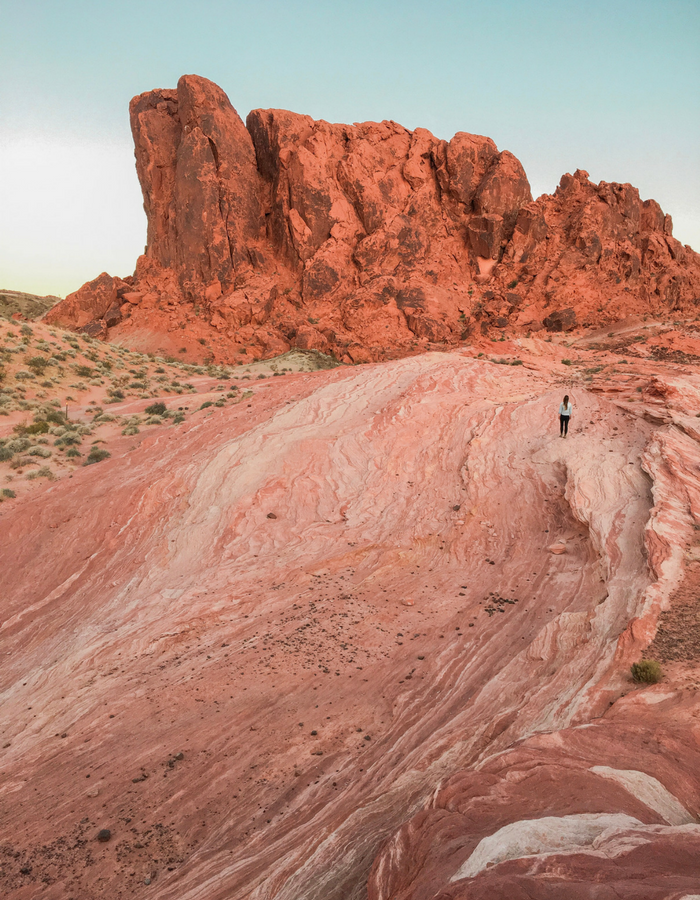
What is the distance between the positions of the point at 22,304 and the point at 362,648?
64550mm

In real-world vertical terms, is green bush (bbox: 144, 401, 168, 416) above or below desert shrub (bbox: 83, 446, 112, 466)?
above

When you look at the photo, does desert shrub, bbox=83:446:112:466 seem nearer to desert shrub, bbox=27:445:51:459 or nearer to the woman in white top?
desert shrub, bbox=27:445:51:459

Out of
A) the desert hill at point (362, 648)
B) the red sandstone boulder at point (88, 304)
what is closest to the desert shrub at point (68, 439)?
the desert hill at point (362, 648)

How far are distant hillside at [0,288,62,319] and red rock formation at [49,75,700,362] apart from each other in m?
16.7

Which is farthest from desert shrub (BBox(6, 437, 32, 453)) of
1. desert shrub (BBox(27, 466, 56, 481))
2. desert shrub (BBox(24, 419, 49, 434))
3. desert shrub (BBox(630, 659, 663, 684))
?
desert shrub (BBox(630, 659, 663, 684))

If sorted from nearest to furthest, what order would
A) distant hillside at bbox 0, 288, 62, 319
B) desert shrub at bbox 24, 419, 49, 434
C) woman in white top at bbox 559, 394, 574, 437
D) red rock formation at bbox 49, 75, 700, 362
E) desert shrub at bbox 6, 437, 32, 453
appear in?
1. woman in white top at bbox 559, 394, 574, 437
2. desert shrub at bbox 6, 437, 32, 453
3. desert shrub at bbox 24, 419, 49, 434
4. red rock formation at bbox 49, 75, 700, 362
5. distant hillside at bbox 0, 288, 62, 319

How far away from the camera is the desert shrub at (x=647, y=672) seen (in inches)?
215

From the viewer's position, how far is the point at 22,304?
59.1 metres

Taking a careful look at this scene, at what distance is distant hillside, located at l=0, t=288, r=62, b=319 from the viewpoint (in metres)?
56.2

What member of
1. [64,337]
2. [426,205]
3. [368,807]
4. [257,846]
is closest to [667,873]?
[368,807]

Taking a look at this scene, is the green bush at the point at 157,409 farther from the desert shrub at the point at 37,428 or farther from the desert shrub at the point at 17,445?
the desert shrub at the point at 17,445

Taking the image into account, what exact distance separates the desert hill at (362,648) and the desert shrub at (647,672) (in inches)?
3.1

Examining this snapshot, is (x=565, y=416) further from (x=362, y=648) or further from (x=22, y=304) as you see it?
(x=22, y=304)

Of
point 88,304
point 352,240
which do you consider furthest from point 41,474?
point 88,304
